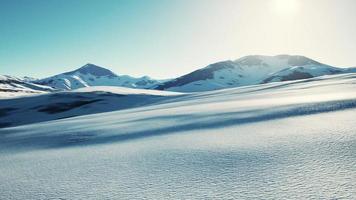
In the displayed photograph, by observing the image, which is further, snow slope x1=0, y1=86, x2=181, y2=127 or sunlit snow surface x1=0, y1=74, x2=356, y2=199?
snow slope x1=0, y1=86, x2=181, y2=127

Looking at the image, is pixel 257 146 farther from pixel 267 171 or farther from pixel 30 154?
pixel 30 154

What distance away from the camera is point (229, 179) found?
4.24 meters

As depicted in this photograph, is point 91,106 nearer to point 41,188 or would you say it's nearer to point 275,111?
point 275,111

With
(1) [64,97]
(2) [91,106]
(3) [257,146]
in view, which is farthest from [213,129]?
(1) [64,97]

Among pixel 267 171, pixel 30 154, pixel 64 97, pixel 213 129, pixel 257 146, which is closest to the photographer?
pixel 267 171

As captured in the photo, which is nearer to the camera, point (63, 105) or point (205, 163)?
point (205, 163)

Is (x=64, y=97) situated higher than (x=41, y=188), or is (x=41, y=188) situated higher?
(x=64, y=97)

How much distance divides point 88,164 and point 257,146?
12.0ft

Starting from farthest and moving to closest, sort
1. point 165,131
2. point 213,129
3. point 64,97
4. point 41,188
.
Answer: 1. point 64,97
2. point 165,131
3. point 213,129
4. point 41,188

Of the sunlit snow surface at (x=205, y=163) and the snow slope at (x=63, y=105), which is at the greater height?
the snow slope at (x=63, y=105)

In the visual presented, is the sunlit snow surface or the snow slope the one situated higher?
the snow slope

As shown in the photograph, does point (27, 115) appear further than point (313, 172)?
Yes

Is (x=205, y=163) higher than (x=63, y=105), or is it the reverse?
(x=63, y=105)

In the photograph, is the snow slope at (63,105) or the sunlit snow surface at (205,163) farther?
the snow slope at (63,105)
